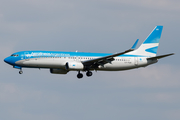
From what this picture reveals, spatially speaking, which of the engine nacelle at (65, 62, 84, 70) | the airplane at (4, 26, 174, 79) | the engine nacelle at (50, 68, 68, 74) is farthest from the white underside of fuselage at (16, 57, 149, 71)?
the engine nacelle at (50, 68, 68, 74)

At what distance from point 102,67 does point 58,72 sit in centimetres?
973

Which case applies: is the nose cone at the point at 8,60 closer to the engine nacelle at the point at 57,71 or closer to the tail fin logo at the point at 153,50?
the engine nacelle at the point at 57,71

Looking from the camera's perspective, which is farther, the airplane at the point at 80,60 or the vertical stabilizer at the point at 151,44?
the vertical stabilizer at the point at 151,44

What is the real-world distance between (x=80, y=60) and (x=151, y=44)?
18.5 metres

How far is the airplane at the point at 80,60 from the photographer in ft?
252

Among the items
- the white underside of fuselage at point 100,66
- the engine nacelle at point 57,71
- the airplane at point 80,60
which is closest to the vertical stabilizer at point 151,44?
the airplane at point 80,60

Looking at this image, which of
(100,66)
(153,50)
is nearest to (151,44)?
(153,50)

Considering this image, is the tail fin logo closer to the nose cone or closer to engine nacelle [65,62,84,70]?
engine nacelle [65,62,84,70]

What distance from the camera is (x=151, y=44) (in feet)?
291

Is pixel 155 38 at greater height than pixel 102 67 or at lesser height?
greater

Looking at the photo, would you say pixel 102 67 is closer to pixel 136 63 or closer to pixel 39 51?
pixel 136 63

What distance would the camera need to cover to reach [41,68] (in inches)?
3103

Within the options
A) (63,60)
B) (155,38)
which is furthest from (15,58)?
(155,38)

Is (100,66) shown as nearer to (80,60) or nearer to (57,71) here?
(80,60)
